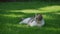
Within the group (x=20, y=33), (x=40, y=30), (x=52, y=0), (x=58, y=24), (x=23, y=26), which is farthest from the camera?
(x=52, y=0)

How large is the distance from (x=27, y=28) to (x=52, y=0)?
12.6m

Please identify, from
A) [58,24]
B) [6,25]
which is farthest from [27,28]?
[58,24]

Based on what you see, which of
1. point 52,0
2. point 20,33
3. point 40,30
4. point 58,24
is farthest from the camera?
point 52,0

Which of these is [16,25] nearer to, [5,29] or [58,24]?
[5,29]

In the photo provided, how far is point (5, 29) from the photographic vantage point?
273 inches

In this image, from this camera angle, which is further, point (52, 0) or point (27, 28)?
point (52, 0)

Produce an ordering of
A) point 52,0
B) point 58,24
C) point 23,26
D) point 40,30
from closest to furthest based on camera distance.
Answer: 1. point 40,30
2. point 23,26
3. point 58,24
4. point 52,0

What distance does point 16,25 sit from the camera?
24.6 ft

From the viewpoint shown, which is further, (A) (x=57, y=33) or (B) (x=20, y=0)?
(B) (x=20, y=0)

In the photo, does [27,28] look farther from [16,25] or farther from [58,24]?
[58,24]

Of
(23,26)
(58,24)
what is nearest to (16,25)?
(23,26)

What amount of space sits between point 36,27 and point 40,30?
14.9 inches

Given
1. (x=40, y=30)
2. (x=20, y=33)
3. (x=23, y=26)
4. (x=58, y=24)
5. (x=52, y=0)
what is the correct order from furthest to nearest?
(x=52, y=0) < (x=58, y=24) < (x=23, y=26) < (x=40, y=30) < (x=20, y=33)

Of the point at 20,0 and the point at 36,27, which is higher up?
the point at 36,27
